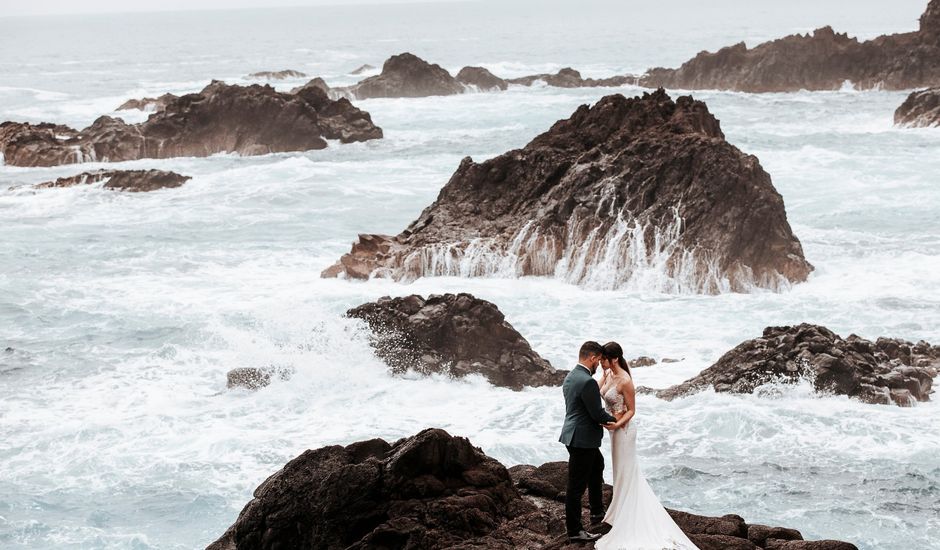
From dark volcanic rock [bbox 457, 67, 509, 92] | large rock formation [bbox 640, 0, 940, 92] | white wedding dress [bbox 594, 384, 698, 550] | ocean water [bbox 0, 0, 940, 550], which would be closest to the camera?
white wedding dress [bbox 594, 384, 698, 550]

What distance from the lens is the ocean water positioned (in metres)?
14.5

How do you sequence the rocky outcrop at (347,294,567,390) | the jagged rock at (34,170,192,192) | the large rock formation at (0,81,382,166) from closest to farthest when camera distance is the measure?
1. the rocky outcrop at (347,294,567,390)
2. the jagged rock at (34,170,192,192)
3. the large rock formation at (0,81,382,166)

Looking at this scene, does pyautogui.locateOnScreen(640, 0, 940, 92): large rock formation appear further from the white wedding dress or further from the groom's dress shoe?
the groom's dress shoe

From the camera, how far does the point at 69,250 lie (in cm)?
2975

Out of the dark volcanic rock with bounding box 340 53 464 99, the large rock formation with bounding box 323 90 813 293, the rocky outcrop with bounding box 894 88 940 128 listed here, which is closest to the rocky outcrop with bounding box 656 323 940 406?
the large rock formation with bounding box 323 90 813 293

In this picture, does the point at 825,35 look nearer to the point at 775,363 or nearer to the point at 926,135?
the point at 926,135

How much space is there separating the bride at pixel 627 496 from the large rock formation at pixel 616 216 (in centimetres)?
1448

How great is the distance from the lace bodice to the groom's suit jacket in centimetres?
13

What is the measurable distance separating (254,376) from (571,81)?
186ft

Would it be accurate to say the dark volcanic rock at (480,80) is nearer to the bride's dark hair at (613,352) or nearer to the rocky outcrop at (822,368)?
the rocky outcrop at (822,368)

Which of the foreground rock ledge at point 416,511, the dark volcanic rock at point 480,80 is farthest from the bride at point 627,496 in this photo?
the dark volcanic rock at point 480,80

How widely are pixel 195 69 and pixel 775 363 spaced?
92254 mm

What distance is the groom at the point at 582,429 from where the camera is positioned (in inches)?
341

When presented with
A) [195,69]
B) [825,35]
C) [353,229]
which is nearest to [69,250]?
[353,229]
